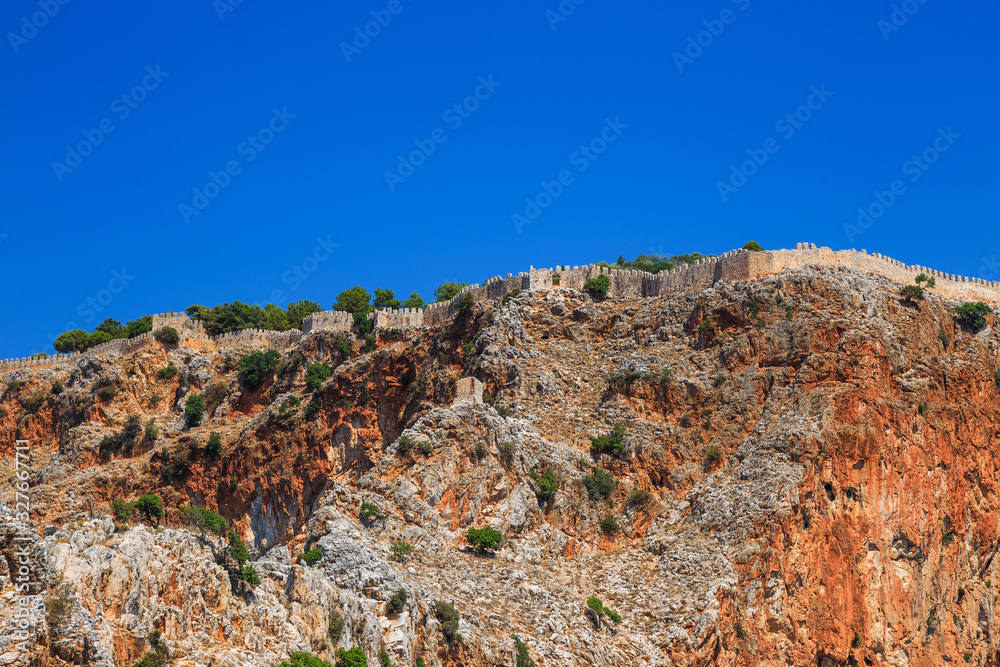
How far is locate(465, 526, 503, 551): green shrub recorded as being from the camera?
5325 centimetres

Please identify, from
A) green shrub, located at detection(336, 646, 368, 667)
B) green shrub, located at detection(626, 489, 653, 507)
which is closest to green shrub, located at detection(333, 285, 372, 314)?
green shrub, located at detection(626, 489, 653, 507)

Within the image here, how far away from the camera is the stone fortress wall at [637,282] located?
66.1 m

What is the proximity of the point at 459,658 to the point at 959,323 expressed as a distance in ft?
110

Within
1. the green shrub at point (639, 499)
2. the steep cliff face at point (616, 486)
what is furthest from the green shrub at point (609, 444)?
the green shrub at point (639, 499)

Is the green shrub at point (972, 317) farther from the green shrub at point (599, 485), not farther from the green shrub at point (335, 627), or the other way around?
the green shrub at point (335, 627)

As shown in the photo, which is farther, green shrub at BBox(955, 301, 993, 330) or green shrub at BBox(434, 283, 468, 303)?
green shrub at BBox(434, 283, 468, 303)

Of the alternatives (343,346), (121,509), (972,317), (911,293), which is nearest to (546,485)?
(121,509)

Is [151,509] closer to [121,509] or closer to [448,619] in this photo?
[121,509]

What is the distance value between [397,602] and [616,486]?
15193 millimetres

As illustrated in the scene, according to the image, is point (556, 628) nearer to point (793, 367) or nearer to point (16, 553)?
point (793, 367)

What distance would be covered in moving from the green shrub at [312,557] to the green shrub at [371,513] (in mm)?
4347

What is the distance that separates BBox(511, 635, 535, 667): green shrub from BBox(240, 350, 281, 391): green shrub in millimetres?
31337

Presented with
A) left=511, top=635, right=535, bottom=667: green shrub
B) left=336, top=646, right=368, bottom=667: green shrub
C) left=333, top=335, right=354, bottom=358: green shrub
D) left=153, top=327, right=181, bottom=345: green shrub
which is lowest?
left=336, top=646, right=368, bottom=667: green shrub

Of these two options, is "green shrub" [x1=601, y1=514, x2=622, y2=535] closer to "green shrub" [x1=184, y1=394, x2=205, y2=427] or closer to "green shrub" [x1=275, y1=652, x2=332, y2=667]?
"green shrub" [x1=275, y1=652, x2=332, y2=667]
